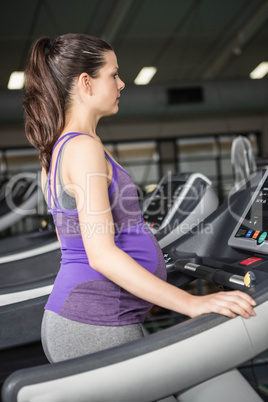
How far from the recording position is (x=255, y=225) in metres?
1.39

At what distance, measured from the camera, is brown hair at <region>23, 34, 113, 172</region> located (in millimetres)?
1029

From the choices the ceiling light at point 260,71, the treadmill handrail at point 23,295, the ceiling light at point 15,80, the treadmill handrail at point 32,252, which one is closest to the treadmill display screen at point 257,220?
the treadmill handrail at point 23,295

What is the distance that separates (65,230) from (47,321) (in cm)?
19

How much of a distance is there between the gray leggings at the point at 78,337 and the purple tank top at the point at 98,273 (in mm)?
12

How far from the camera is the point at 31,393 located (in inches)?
32.3

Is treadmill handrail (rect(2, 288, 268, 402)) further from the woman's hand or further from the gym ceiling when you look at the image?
the gym ceiling

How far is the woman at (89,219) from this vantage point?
0.92 meters

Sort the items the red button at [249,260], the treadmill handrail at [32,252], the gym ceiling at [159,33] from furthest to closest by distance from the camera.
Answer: the gym ceiling at [159,33] → the treadmill handrail at [32,252] → the red button at [249,260]

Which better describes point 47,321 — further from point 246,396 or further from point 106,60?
point 106,60

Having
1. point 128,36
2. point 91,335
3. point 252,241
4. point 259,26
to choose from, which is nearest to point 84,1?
point 128,36

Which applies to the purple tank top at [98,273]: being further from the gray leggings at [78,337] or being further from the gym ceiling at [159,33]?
the gym ceiling at [159,33]

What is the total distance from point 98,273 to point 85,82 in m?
0.38

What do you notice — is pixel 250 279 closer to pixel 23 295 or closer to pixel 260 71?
pixel 23 295

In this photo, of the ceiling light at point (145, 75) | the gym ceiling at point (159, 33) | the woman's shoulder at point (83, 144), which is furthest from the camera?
the ceiling light at point (145, 75)
